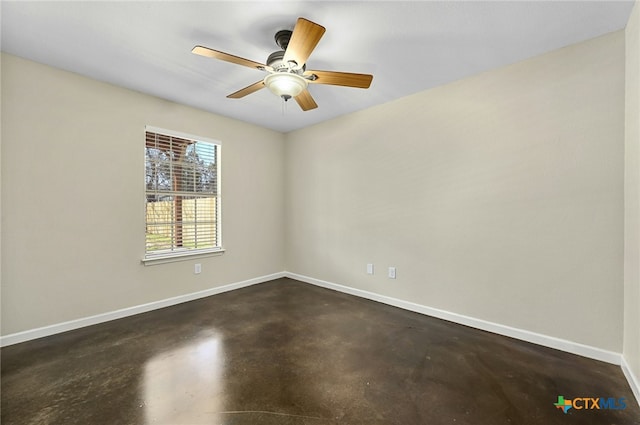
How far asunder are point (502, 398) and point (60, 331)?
3678 mm

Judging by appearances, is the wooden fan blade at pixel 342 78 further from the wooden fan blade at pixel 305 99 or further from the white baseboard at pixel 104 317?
the white baseboard at pixel 104 317

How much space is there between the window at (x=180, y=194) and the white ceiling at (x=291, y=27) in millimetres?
777

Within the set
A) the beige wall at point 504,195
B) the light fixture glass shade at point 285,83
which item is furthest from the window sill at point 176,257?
the light fixture glass shade at point 285,83

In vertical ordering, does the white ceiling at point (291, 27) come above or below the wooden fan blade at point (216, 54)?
above

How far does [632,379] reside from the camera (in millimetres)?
1779

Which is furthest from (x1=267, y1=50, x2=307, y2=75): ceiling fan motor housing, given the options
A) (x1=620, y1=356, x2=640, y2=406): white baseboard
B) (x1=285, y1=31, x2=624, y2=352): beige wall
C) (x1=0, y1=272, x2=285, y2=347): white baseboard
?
(x1=620, y1=356, x2=640, y2=406): white baseboard

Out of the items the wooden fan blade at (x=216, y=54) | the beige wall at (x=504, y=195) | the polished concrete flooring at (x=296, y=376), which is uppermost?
the wooden fan blade at (x=216, y=54)

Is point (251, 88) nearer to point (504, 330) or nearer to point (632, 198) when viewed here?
point (632, 198)

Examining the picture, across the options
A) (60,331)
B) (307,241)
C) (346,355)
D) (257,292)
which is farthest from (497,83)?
(60,331)

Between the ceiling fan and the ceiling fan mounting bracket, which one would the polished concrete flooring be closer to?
the ceiling fan

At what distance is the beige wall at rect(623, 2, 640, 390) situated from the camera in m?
1.72

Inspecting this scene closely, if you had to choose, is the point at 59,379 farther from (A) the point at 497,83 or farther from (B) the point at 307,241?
(A) the point at 497,83

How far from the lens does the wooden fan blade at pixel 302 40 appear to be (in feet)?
5.00

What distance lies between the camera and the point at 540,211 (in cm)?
234
